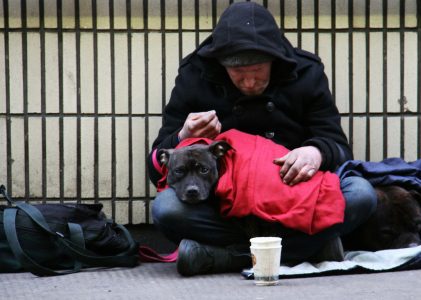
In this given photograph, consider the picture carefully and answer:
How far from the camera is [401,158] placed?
5.89m

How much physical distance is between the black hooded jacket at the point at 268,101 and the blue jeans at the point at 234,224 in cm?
25

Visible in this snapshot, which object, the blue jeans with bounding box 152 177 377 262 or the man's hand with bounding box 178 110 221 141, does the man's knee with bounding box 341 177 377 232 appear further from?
the man's hand with bounding box 178 110 221 141

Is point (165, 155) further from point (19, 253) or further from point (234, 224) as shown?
point (19, 253)

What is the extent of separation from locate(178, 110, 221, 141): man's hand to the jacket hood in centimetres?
30

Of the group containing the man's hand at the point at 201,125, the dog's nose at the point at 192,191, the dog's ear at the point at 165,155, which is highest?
the man's hand at the point at 201,125

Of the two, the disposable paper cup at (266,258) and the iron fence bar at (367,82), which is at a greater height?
the iron fence bar at (367,82)

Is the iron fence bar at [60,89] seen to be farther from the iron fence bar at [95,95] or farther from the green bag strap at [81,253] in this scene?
the green bag strap at [81,253]

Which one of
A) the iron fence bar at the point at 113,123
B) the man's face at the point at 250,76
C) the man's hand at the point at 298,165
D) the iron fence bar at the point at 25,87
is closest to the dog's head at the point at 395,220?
the man's hand at the point at 298,165

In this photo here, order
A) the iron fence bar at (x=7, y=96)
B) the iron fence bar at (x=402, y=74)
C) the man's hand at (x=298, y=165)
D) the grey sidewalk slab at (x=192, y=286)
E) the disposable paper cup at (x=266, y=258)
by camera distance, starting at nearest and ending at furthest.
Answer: the grey sidewalk slab at (x=192, y=286) < the disposable paper cup at (x=266, y=258) < the man's hand at (x=298, y=165) < the iron fence bar at (x=7, y=96) < the iron fence bar at (x=402, y=74)

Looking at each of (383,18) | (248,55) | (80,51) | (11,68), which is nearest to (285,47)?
(248,55)

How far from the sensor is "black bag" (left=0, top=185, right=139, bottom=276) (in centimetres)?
512

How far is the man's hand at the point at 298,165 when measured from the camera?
197 inches

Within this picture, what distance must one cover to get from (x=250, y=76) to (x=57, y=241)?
1.23 metres

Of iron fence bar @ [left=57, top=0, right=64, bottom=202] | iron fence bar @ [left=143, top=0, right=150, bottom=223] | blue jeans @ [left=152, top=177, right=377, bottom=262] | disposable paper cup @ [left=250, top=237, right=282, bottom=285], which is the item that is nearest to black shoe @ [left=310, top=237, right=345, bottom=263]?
blue jeans @ [left=152, top=177, right=377, bottom=262]
